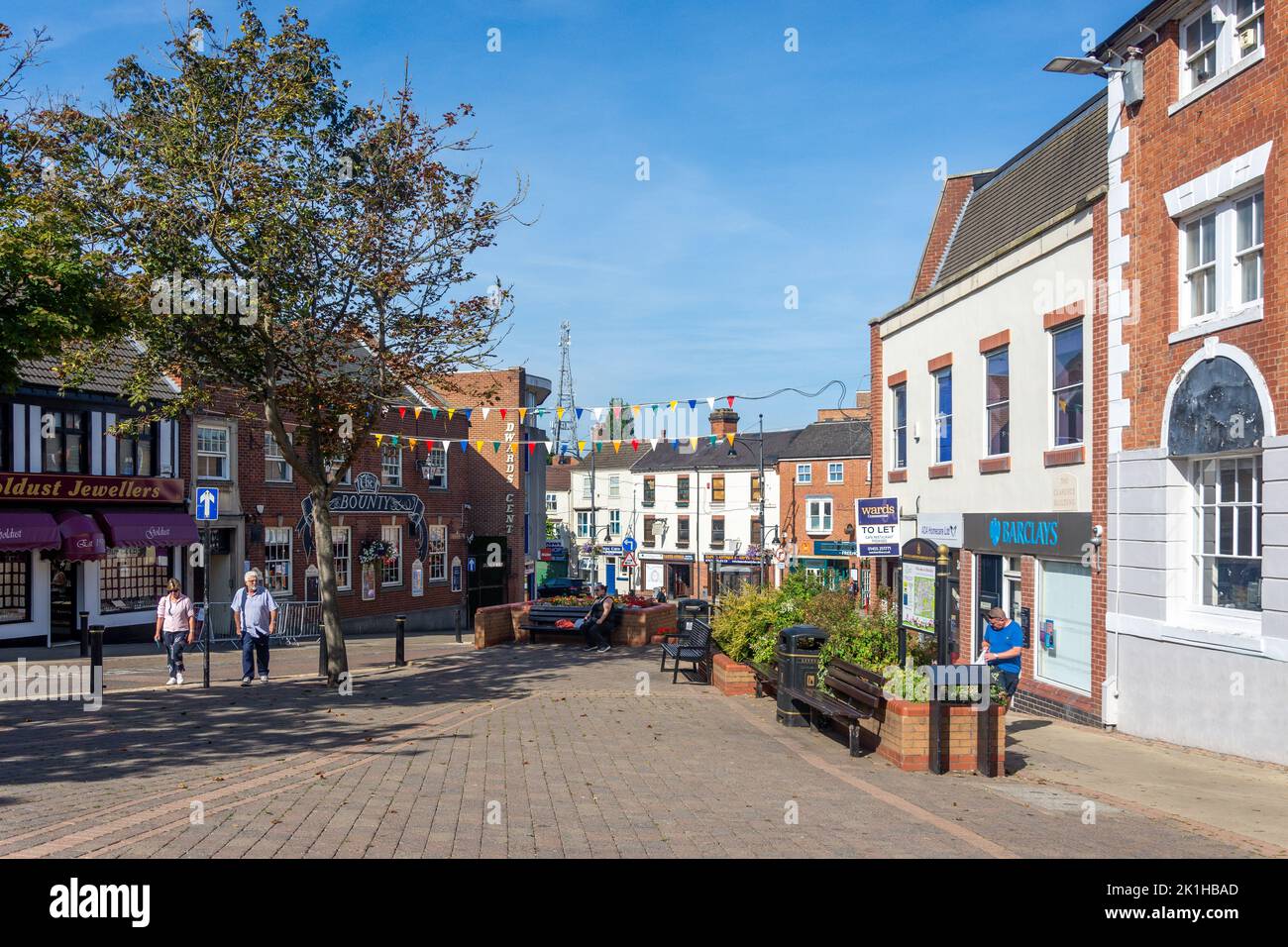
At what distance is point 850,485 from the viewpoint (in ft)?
190

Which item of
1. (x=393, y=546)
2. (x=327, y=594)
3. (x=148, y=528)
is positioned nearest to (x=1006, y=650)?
(x=327, y=594)

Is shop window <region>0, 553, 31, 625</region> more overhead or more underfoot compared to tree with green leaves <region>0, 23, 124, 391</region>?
more underfoot

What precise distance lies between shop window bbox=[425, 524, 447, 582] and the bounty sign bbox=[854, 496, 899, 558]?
84.9 feet

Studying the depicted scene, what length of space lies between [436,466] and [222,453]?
1055cm

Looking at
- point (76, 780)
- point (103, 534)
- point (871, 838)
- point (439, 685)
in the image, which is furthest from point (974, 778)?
point (103, 534)

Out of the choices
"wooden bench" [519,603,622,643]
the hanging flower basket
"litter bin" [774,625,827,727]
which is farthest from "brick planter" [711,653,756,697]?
the hanging flower basket

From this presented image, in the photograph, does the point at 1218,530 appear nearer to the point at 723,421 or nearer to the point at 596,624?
the point at 596,624

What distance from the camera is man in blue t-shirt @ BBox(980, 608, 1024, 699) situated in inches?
492

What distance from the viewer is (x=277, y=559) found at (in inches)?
1271

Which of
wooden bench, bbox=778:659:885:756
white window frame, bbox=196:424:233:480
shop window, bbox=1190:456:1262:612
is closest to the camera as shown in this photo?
wooden bench, bbox=778:659:885:756

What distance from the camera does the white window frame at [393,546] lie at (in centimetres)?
3712

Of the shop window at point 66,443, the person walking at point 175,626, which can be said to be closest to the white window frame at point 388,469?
the shop window at point 66,443

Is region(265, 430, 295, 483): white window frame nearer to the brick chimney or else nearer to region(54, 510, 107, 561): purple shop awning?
region(54, 510, 107, 561): purple shop awning
